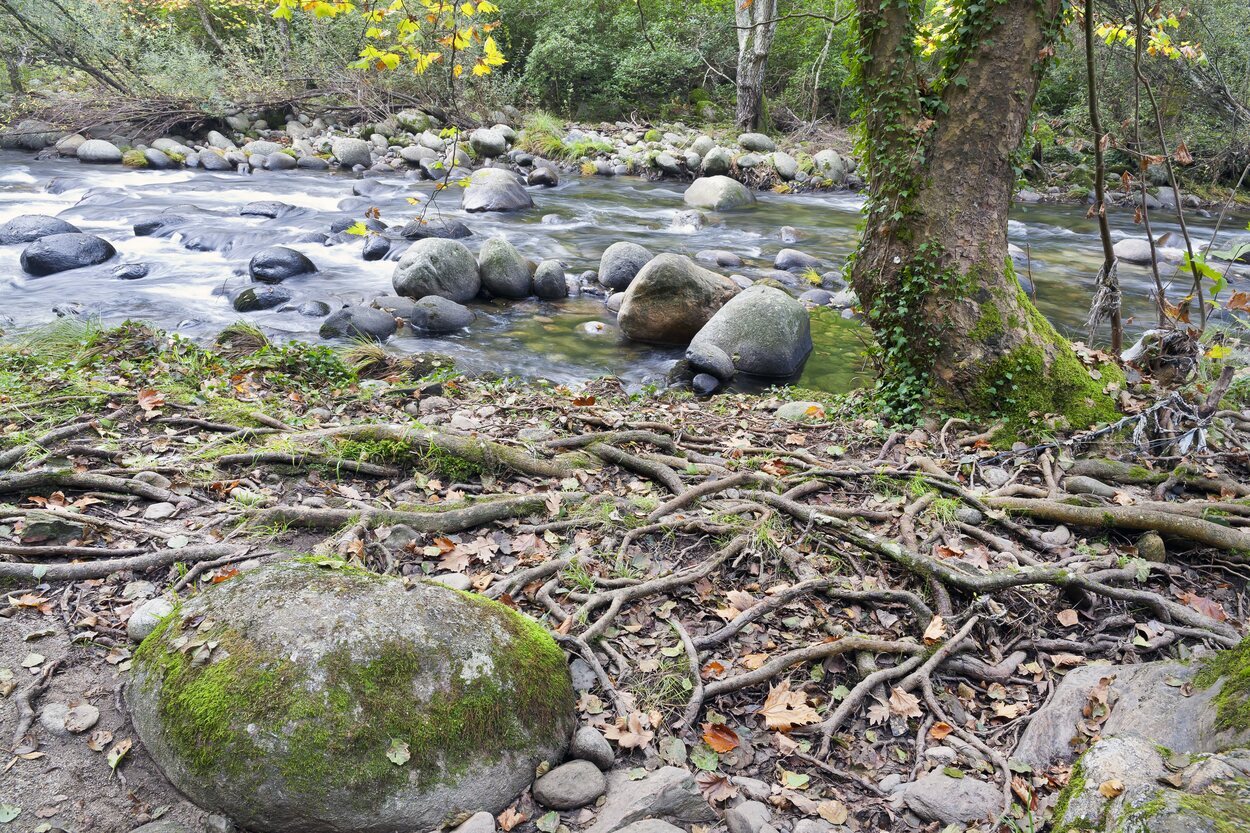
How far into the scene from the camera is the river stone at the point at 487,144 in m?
20.7

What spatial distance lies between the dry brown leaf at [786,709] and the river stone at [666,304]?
6.77m

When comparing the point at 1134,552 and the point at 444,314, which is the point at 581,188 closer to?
the point at 444,314

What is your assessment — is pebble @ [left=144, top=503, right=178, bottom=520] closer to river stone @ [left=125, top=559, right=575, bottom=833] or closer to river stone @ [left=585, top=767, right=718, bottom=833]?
river stone @ [left=125, top=559, right=575, bottom=833]

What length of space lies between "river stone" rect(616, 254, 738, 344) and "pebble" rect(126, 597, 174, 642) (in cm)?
706

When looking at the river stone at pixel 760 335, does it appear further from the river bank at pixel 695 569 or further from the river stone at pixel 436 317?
the river stone at pixel 436 317

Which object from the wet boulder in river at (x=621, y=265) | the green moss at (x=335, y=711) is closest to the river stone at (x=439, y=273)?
the wet boulder in river at (x=621, y=265)

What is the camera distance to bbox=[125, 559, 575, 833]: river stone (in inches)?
100

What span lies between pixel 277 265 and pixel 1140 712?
11.7m

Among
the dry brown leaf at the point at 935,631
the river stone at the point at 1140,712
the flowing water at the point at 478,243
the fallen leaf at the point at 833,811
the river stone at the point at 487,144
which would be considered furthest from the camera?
the river stone at the point at 487,144

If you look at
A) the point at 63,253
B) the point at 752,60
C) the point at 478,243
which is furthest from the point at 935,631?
the point at 752,60

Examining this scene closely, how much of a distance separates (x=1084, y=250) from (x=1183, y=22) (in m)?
8.79

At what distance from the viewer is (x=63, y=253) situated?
1129 cm

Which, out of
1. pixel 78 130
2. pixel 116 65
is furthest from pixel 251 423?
pixel 116 65

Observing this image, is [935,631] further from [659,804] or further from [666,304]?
[666,304]
